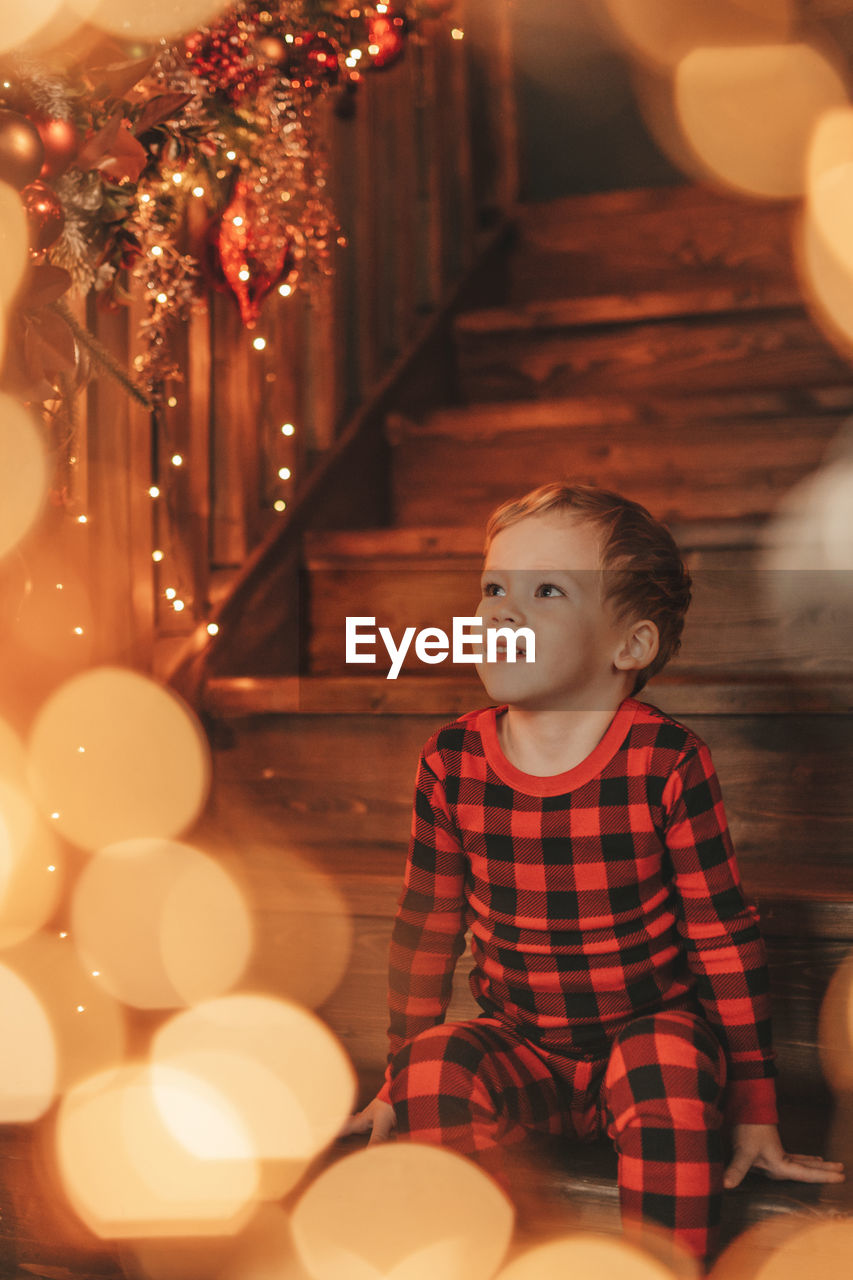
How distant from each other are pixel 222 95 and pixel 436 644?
2.86 ft

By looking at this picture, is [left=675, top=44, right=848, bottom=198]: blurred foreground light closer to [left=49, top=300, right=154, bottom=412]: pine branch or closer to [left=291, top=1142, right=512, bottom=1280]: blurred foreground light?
[left=49, top=300, right=154, bottom=412]: pine branch

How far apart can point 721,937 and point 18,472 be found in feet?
2.83

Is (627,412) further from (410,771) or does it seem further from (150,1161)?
(150,1161)

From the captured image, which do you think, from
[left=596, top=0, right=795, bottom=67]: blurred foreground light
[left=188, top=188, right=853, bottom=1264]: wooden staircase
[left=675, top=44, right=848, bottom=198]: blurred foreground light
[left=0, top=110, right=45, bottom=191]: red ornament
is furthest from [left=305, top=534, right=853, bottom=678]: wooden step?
[left=596, top=0, right=795, bottom=67]: blurred foreground light

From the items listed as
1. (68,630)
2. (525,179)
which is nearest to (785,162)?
(525,179)

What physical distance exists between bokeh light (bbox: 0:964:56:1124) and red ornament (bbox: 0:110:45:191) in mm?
887

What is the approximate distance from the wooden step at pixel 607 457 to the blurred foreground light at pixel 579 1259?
116 cm

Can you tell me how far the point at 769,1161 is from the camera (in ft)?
3.20

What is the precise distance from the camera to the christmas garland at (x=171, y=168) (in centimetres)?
106

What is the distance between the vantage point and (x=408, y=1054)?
1.04 m

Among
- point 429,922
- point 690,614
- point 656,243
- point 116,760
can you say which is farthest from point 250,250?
point 656,243

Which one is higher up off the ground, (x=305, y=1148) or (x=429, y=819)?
(x=429, y=819)

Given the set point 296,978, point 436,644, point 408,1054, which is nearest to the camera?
point 408,1054

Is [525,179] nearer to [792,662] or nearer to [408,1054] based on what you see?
[792,662]
